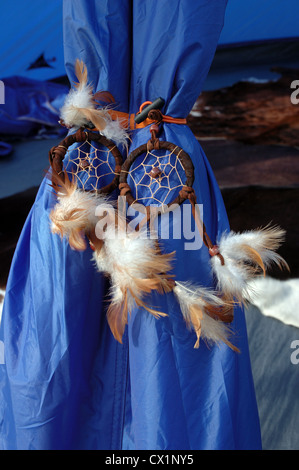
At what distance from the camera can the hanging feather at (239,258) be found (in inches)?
23.0

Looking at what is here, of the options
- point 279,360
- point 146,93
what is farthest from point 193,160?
point 279,360

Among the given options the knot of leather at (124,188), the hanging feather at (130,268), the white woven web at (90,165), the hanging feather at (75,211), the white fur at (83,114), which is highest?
the white fur at (83,114)

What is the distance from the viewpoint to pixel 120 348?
669 millimetres

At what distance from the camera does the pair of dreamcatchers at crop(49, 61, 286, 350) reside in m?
0.56

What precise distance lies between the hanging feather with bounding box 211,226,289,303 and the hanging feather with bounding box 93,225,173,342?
75mm

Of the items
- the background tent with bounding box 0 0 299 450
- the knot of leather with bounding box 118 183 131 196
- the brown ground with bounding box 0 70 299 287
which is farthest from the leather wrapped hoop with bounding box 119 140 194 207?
the brown ground with bounding box 0 70 299 287

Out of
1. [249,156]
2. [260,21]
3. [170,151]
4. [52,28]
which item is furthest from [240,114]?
[170,151]

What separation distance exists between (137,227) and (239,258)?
0.15 meters

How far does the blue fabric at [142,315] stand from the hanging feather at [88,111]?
20 mm

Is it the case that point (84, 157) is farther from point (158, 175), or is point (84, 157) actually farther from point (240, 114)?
point (240, 114)

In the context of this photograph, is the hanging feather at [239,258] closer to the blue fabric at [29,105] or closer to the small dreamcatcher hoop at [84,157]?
the small dreamcatcher hoop at [84,157]

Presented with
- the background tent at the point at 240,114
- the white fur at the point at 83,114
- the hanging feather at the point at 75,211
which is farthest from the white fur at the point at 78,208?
the background tent at the point at 240,114

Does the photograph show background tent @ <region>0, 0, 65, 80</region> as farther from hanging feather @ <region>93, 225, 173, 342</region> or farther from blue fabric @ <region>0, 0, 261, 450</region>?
hanging feather @ <region>93, 225, 173, 342</region>

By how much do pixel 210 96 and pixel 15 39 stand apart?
709mm
